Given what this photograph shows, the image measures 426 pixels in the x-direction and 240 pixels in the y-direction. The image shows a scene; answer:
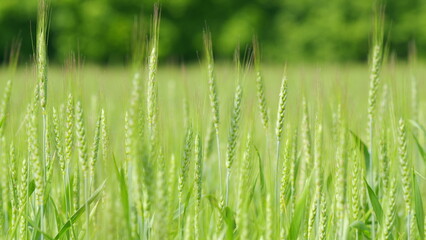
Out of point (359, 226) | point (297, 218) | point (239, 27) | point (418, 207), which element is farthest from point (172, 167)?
point (239, 27)

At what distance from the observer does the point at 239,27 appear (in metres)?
27.7

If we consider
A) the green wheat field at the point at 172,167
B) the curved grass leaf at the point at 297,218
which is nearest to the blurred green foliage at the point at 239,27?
the green wheat field at the point at 172,167

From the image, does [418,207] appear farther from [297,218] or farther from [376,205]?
[297,218]

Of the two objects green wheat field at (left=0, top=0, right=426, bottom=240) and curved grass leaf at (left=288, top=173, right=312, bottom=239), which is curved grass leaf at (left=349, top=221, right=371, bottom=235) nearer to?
green wheat field at (left=0, top=0, right=426, bottom=240)

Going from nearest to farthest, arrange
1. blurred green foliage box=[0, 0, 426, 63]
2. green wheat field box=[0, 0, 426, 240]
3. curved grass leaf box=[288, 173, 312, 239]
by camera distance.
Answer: green wheat field box=[0, 0, 426, 240]
curved grass leaf box=[288, 173, 312, 239]
blurred green foliage box=[0, 0, 426, 63]

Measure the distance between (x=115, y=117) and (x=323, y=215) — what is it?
11.5 ft

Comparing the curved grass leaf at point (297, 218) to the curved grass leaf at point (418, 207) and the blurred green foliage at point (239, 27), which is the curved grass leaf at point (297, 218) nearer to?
the curved grass leaf at point (418, 207)

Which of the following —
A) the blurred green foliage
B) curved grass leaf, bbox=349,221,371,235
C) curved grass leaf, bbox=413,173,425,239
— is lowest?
curved grass leaf, bbox=349,221,371,235

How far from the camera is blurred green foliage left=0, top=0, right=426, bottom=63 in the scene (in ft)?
87.9

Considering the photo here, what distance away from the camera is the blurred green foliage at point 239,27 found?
26797mm

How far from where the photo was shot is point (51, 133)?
192 cm

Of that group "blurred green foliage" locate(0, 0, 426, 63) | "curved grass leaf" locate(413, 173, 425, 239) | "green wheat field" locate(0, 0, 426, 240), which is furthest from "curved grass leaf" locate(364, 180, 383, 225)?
"blurred green foliage" locate(0, 0, 426, 63)

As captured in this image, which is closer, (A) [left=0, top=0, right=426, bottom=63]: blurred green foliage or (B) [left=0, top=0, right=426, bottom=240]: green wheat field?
(B) [left=0, top=0, right=426, bottom=240]: green wheat field

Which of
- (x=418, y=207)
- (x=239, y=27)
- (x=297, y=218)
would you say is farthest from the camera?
(x=239, y=27)
